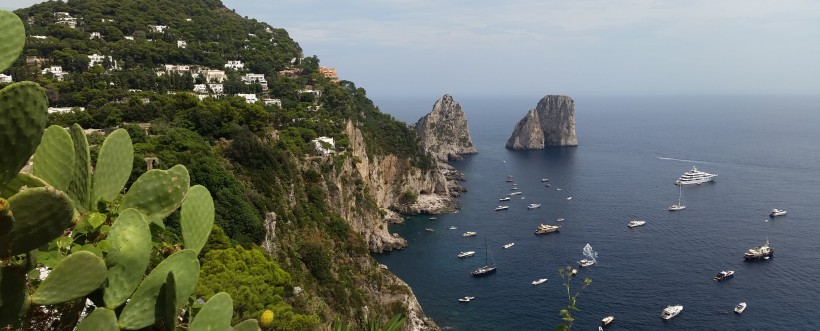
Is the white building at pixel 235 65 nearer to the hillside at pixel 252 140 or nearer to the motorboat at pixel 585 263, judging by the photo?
the hillside at pixel 252 140

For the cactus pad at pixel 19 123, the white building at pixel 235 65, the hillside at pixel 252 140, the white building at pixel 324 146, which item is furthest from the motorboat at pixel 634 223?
the cactus pad at pixel 19 123

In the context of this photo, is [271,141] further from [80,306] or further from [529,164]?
[529,164]

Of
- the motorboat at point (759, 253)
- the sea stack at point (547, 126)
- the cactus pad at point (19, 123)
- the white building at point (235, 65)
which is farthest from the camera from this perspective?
the sea stack at point (547, 126)

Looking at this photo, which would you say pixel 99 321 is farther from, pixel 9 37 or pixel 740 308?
pixel 740 308

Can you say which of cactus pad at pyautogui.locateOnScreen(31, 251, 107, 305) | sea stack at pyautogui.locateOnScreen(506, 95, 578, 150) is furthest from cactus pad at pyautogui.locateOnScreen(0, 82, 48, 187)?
sea stack at pyautogui.locateOnScreen(506, 95, 578, 150)

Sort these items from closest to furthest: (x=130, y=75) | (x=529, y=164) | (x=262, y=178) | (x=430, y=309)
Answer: (x=262, y=178) < (x=430, y=309) < (x=130, y=75) < (x=529, y=164)

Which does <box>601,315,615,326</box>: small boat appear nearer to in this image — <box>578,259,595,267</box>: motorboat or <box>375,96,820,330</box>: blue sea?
<box>375,96,820,330</box>: blue sea

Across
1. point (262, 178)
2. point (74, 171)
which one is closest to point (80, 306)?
point (74, 171)

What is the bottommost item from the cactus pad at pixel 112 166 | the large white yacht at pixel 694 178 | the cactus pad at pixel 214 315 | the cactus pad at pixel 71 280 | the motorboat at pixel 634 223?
the motorboat at pixel 634 223
